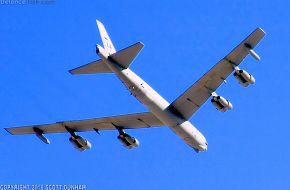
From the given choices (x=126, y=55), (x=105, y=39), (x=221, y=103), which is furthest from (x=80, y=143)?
(x=221, y=103)

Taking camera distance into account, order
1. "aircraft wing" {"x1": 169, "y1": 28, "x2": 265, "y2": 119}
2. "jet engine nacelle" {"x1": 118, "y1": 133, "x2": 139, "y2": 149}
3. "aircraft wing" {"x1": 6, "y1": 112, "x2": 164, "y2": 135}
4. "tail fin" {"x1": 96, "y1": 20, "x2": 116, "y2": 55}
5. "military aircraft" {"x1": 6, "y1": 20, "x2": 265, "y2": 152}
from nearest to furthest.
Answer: "aircraft wing" {"x1": 169, "y1": 28, "x2": 265, "y2": 119} < "military aircraft" {"x1": 6, "y1": 20, "x2": 265, "y2": 152} < "tail fin" {"x1": 96, "y1": 20, "x2": 116, "y2": 55} < "aircraft wing" {"x1": 6, "y1": 112, "x2": 164, "y2": 135} < "jet engine nacelle" {"x1": 118, "y1": 133, "x2": 139, "y2": 149}

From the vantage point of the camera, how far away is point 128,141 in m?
56.2

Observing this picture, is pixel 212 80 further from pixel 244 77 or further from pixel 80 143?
pixel 80 143

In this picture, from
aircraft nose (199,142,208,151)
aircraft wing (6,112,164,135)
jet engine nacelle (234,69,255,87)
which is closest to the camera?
jet engine nacelle (234,69,255,87)

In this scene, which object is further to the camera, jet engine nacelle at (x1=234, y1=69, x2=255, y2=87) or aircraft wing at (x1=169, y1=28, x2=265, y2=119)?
jet engine nacelle at (x1=234, y1=69, x2=255, y2=87)

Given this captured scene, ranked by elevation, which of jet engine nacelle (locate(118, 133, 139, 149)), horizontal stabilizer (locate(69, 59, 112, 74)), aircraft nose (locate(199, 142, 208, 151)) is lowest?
aircraft nose (locate(199, 142, 208, 151))

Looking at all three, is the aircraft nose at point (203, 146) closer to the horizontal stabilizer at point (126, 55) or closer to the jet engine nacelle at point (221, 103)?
the jet engine nacelle at point (221, 103)

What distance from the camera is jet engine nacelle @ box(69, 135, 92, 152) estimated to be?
188ft

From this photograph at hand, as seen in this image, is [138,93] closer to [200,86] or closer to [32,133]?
[200,86]

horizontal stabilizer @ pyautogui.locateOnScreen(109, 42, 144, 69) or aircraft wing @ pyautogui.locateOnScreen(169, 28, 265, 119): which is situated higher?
horizontal stabilizer @ pyautogui.locateOnScreen(109, 42, 144, 69)

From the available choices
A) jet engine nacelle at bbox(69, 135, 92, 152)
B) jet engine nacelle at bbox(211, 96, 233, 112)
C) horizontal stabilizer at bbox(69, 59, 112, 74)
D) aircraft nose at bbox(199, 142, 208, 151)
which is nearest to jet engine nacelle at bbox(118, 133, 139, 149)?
jet engine nacelle at bbox(69, 135, 92, 152)

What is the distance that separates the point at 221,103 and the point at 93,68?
9.52 meters

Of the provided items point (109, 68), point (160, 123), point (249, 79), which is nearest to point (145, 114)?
point (160, 123)

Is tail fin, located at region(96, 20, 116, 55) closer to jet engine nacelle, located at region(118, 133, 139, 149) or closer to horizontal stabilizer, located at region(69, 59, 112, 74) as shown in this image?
horizontal stabilizer, located at region(69, 59, 112, 74)
